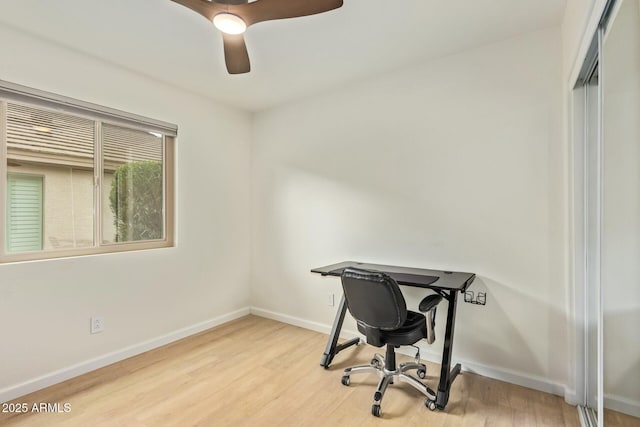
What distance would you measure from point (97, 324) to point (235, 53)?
7.57ft

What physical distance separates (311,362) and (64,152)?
2529 millimetres

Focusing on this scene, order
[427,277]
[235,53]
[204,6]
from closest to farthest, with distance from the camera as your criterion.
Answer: [204,6] → [235,53] → [427,277]

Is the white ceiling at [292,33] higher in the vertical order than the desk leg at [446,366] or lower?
higher

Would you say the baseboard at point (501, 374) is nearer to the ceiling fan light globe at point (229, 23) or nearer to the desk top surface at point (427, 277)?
the desk top surface at point (427, 277)

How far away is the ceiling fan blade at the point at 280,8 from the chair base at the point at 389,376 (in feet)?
6.74

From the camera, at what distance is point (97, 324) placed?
8.56 ft

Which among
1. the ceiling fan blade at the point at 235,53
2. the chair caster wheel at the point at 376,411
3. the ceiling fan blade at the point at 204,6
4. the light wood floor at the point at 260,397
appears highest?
the ceiling fan blade at the point at 204,6

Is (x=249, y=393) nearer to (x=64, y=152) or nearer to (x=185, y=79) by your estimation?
(x=64, y=152)

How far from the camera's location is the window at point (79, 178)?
2.28 m

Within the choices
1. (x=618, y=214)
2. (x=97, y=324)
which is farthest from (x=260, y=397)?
(x=618, y=214)

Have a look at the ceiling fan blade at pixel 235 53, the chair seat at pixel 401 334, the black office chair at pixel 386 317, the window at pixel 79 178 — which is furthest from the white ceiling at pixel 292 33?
the chair seat at pixel 401 334

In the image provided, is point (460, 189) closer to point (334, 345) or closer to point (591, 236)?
point (591, 236)

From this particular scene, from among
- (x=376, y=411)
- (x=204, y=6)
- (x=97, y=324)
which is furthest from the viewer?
(x=97, y=324)

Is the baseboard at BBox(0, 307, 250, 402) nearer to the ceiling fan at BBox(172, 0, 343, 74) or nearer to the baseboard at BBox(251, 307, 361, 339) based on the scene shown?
the baseboard at BBox(251, 307, 361, 339)
